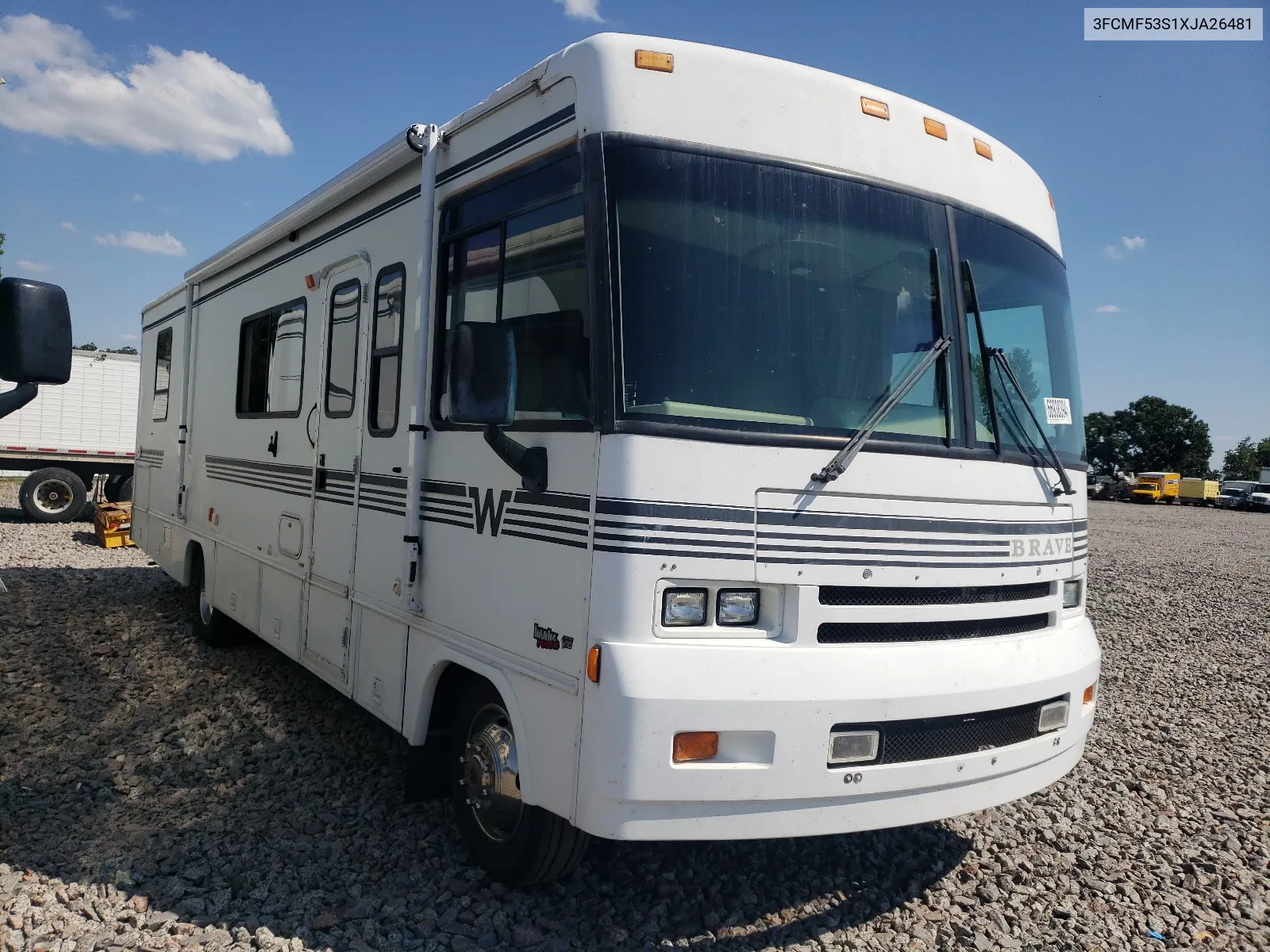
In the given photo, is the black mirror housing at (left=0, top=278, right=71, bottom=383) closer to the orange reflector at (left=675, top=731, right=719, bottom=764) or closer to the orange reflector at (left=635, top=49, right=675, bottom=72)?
the orange reflector at (left=635, top=49, right=675, bottom=72)

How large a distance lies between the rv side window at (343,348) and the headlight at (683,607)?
2.56 metres

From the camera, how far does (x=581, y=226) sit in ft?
10.5

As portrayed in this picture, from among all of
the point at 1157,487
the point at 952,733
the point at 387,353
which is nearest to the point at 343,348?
the point at 387,353

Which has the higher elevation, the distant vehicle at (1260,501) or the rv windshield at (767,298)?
the rv windshield at (767,298)

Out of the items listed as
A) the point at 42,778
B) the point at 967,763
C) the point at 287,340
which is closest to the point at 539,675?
the point at 967,763

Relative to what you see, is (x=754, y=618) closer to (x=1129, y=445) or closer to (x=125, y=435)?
(x=125, y=435)

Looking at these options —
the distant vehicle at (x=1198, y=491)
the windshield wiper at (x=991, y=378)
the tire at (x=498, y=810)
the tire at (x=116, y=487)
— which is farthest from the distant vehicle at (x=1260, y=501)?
the tire at (x=498, y=810)

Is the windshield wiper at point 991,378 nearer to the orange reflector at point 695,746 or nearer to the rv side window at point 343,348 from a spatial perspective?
the orange reflector at point 695,746

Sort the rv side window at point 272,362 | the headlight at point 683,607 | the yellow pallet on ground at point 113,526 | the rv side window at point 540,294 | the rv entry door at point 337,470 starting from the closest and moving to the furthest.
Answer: the headlight at point 683,607 → the rv side window at point 540,294 → the rv entry door at point 337,470 → the rv side window at point 272,362 → the yellow pallet on ground at point 113,526

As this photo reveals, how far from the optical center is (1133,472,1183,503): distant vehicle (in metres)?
54.0

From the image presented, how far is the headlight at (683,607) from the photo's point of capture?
296 cm

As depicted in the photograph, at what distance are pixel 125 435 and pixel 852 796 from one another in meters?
16.2

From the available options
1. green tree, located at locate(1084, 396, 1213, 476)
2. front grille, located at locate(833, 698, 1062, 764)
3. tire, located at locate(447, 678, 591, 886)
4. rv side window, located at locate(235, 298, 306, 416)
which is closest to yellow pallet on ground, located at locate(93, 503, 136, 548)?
rv side window, located at locate(235, 298, 306, 416)

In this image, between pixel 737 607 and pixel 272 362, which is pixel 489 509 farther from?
pixel 272 362
